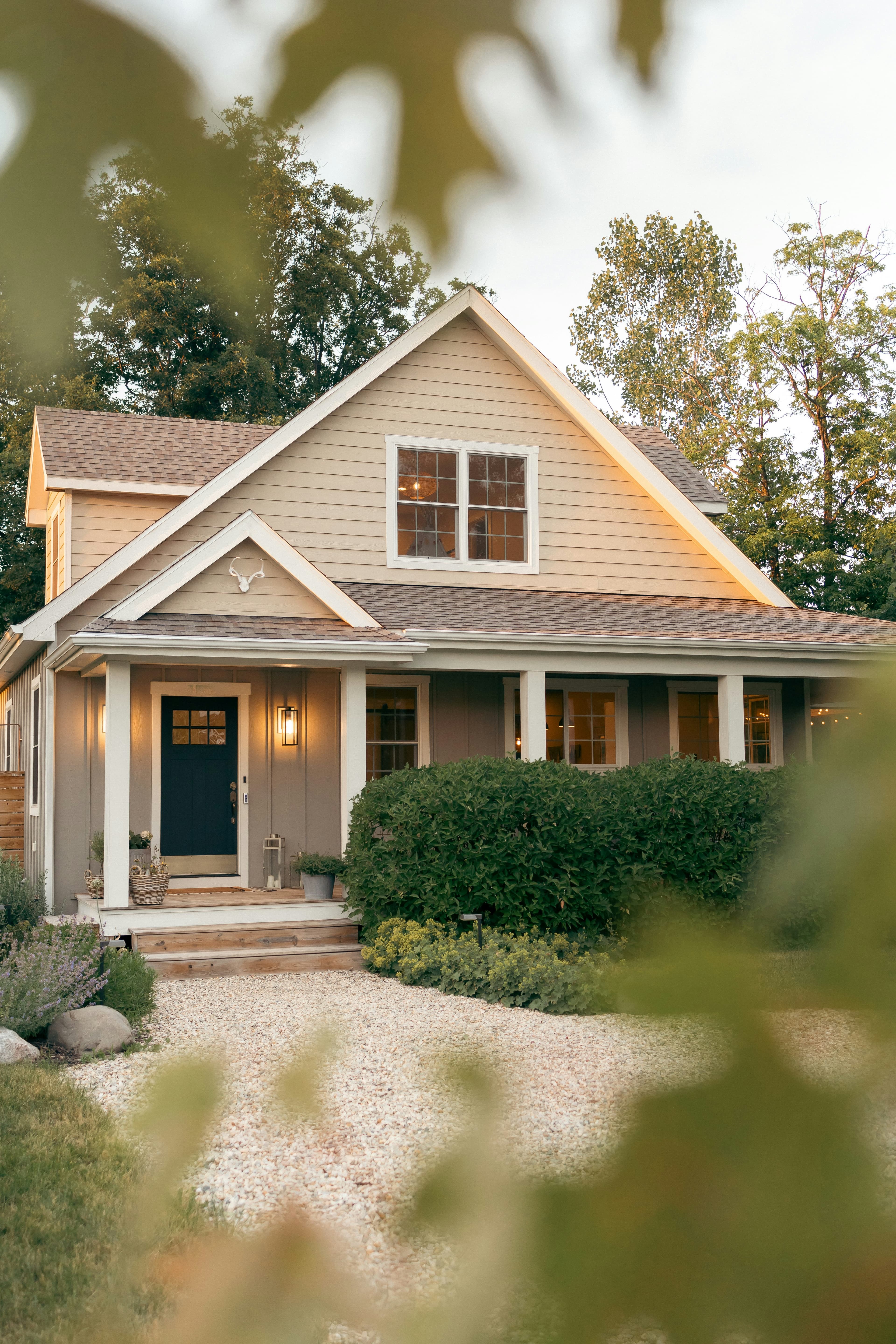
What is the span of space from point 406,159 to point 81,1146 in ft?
15.4

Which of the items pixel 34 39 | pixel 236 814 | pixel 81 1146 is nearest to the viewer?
pixel 34 39

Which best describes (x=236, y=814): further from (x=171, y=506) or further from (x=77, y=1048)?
(x=77, y=1048)

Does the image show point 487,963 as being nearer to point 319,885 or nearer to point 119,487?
point 319,885

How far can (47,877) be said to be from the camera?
1230cm

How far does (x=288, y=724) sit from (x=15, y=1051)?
21.1 feet

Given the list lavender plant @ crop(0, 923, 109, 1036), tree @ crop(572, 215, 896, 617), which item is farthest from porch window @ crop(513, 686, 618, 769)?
tree @ crop(572, 215, 896, 617)

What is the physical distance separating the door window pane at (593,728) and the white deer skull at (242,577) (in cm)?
468

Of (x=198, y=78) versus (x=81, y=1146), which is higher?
(x=198, y=78)

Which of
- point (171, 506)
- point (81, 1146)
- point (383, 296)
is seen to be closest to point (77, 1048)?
point (81, 1146)

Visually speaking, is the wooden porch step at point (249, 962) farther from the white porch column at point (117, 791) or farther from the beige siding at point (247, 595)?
the beige siding at point (247, 595)

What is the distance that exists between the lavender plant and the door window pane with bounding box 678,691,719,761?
838 centimetres

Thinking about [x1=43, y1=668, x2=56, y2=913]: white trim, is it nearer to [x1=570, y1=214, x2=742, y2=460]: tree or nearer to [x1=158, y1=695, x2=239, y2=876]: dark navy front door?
[x1=158, y1=695, x2=239, y2=876]: dark navy front door

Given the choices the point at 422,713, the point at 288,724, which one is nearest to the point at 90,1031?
the point at 288,724

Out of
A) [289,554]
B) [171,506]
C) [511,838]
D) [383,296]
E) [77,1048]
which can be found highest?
[171,506]
